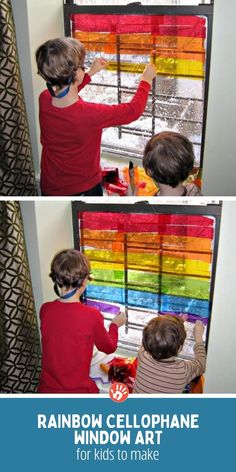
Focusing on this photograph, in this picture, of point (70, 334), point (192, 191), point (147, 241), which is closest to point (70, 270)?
point (70, 334)

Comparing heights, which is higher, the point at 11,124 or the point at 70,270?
the point at 11,124

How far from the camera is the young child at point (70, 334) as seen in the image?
154 cm

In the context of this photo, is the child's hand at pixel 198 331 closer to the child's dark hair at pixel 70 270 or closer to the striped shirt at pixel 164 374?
the striped shirt at pixel 164 374

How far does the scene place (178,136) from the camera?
1.41 meters

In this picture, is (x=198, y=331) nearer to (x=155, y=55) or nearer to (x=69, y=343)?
(x=69, y=343)

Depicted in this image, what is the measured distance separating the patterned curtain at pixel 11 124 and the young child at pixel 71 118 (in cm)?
7

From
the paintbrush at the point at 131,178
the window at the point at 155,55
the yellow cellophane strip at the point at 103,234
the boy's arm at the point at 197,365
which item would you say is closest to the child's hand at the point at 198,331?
the boy's arm at the point at 197,365

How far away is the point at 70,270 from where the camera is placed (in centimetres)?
157

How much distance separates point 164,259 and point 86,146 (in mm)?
453

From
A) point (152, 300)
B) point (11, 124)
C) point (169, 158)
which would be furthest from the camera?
point (152, 300)

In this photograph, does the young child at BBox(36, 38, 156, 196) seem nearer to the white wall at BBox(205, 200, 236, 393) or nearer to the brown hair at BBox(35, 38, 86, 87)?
the brown hair at BBox(35, 38, 86, 87)

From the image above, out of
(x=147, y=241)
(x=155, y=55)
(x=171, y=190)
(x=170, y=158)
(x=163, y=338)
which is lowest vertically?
(x=163, y=338)

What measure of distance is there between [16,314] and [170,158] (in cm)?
64
